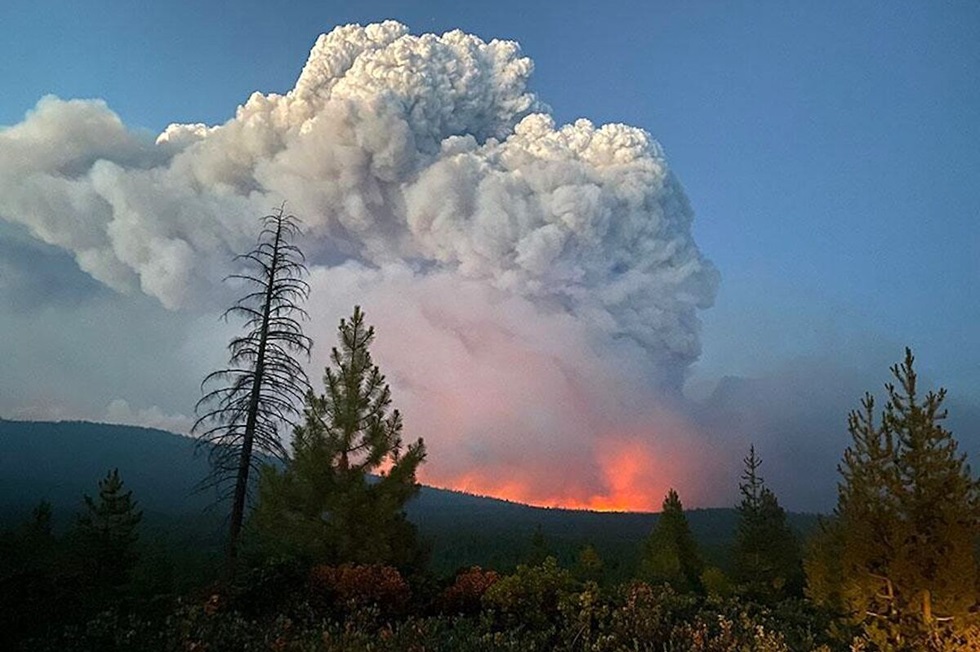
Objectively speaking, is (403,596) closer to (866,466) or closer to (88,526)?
(866,466)

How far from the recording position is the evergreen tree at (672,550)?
30719 millimetres

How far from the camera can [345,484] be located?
20094mm

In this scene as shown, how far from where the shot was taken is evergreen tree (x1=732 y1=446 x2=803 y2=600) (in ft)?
113

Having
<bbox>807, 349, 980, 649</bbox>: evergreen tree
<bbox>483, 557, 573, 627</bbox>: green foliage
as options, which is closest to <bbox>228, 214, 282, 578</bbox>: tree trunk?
<bbox>483, 557, 573, 627</bbox>: green foliage

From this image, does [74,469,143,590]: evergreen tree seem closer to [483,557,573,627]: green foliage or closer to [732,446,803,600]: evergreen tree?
[483,557,573,627]: green foliage

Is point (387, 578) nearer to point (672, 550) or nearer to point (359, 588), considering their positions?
point (359, 588)

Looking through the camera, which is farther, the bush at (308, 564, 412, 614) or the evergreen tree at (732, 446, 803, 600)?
the evergreen tree at (732, 446, 803, 600)

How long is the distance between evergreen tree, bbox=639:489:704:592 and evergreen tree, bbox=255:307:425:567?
47.6 feet

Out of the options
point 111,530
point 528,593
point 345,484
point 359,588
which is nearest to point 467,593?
point 528,593

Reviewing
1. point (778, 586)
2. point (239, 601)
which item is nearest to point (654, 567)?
point (778, 586)

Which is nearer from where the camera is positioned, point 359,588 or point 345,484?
point 359,588

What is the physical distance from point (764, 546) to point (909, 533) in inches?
843

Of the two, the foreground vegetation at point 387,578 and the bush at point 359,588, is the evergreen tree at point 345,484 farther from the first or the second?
the bush at point 359,588

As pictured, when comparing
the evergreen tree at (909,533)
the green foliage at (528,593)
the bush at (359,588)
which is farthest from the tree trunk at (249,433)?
the evergreen tree at (909,533)
